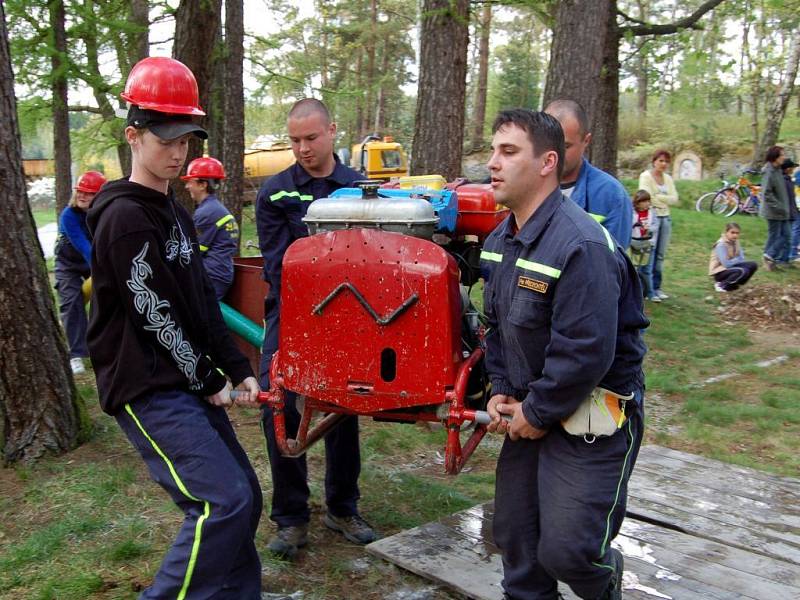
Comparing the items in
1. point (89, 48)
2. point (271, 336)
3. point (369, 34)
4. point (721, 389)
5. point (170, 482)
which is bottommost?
point (721, 389)

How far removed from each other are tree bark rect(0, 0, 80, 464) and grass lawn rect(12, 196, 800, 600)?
179mm

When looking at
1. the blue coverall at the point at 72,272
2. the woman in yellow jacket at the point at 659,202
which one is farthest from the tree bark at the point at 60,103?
the woman in yellow jacket at the point at 659,202

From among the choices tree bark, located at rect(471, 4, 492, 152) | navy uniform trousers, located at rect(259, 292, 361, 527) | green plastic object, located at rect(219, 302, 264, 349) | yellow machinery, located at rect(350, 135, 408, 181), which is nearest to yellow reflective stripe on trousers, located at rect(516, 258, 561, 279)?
navy uniform trousers, located at rect(259, 292, 361, 527)

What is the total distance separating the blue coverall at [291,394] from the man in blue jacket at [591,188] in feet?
3.73

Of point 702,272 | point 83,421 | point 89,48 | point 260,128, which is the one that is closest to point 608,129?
point 702,272

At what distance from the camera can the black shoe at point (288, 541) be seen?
387cm

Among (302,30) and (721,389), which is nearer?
(721,389)

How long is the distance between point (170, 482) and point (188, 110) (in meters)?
1.34

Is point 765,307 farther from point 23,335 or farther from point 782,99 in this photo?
point 782,99

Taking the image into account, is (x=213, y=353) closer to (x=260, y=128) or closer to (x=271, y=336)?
(x=271, y=336)

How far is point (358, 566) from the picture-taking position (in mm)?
3832

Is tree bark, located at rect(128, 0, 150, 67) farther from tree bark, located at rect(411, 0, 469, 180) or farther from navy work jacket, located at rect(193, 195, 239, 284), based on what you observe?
navy work jacket, located at rect(193, 195, 239, 284)

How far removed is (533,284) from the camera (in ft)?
8.92

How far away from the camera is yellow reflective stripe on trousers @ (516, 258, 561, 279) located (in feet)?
8.74
